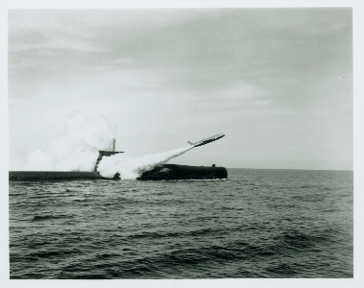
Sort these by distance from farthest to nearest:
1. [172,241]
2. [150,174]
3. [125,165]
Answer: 1. [150,174]
2. [125,165]
3. [172,241]

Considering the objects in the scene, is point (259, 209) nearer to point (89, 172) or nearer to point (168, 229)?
point (168, 229)

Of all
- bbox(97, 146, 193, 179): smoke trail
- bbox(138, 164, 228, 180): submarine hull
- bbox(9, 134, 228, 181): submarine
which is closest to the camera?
bbox(9, 134, 228, 181): submarine

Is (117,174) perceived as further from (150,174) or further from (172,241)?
(172,241)

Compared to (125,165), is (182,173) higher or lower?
lower

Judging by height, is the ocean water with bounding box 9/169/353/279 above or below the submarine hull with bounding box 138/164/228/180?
below

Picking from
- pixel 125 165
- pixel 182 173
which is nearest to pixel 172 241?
pixel 125 165

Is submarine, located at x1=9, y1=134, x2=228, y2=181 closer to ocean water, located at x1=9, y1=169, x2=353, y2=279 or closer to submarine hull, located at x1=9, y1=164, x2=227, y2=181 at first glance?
submarine hull, located at x1=9, y1=164, x2=227, y2=181

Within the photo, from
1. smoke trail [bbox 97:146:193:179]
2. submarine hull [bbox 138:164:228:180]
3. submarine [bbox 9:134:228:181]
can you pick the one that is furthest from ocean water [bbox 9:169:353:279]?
submarine hull [bbox 138:164:228:180]

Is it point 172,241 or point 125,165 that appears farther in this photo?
point 125,165
